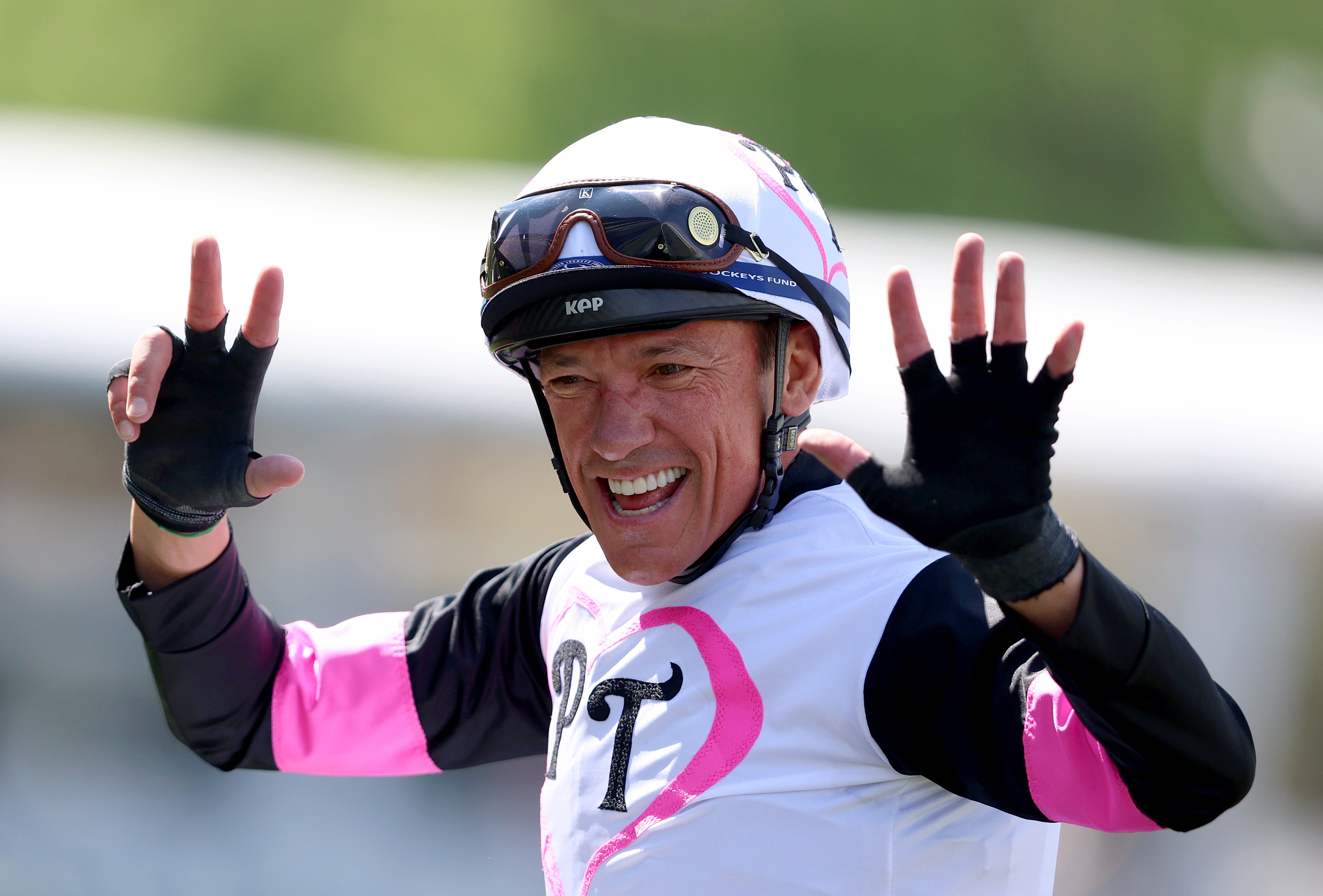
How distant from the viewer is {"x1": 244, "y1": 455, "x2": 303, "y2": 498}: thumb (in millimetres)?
2363

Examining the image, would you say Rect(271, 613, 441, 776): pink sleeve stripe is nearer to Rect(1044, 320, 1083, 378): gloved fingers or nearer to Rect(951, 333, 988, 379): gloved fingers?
Rect(951, 333, 988, 379): gloved fingers

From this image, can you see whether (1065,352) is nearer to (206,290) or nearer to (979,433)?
(979,433)

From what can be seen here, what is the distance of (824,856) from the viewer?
1.97 m

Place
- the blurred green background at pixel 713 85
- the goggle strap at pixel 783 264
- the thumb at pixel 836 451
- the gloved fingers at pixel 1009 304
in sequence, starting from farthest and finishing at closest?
the blurred green background at pixel 713 85, the goggle strap at pixel 783 264, the thumb at pixel 836 451, the gloved fingers at pixel 1009 304

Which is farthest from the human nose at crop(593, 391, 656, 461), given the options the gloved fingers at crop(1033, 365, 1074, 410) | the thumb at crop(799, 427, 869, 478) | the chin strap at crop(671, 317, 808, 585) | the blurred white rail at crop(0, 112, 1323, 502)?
the blurred white rail at crop(0, 112, 1323, 502)

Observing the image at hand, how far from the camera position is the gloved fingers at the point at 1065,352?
5.27 ft

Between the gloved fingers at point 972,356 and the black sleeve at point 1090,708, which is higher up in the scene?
the gloved fingers at point 972,356

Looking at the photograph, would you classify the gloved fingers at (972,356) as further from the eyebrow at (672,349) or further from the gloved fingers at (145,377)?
the gloved fingers at (145,377)

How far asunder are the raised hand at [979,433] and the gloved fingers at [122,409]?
144 cm

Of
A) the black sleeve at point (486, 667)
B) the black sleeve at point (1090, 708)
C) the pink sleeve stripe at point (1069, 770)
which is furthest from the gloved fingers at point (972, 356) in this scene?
the black sleeve at point (486, 667)

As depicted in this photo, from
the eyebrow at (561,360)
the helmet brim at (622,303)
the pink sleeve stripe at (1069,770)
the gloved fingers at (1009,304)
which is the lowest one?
the pink sleeve stripe at (1069,770)

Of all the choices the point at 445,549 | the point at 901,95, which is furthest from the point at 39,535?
the point at 901,95

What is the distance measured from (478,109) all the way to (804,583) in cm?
1620

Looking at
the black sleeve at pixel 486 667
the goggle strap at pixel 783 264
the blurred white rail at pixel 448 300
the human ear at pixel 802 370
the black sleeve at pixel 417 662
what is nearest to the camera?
the goggle strap at pixel 783 264
